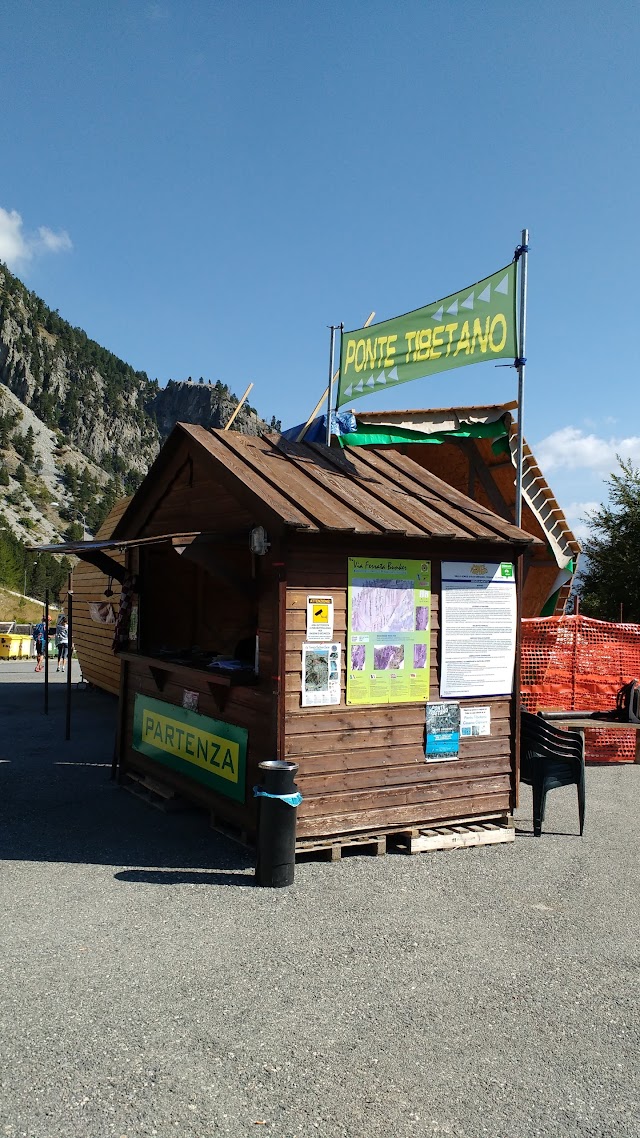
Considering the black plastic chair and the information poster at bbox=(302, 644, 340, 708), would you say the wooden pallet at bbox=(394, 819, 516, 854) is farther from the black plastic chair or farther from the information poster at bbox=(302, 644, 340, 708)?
the information poster at bbox=(302, 644, 340, 708)

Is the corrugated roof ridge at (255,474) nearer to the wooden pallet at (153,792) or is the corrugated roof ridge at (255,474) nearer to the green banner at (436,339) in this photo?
the green banner at (436,339)

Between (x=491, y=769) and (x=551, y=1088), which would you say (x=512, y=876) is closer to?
(x=491, y=769)

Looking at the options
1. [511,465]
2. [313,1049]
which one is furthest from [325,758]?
[511,465]

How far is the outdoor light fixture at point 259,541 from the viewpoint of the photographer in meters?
6.72

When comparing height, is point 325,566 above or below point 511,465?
below

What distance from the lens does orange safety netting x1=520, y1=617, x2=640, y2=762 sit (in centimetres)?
1269

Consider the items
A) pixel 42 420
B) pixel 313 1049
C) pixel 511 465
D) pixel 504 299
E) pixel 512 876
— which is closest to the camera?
pixel 313 1049

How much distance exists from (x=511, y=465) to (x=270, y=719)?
8216 mm

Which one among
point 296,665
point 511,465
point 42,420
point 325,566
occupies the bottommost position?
point 296,665

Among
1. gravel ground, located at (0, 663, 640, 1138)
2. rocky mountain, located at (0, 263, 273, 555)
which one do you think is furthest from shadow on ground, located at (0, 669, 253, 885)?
rocky mountain, located at (0, 263, 273, 555)

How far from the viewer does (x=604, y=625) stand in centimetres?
1323

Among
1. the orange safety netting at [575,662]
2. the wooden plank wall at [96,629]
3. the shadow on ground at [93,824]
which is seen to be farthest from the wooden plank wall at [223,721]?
the wooden plank wall at [96,629]

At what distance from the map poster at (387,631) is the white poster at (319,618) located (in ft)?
0.66

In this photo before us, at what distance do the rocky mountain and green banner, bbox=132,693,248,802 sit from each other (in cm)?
13504
